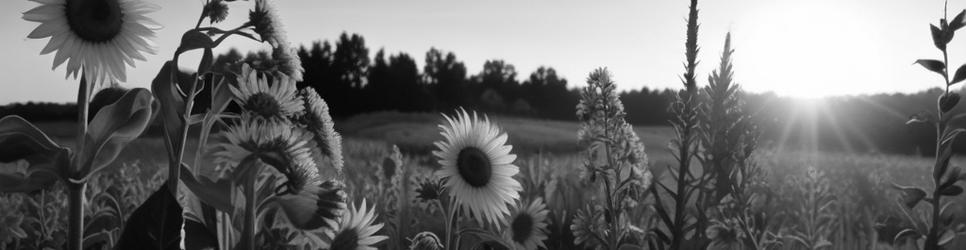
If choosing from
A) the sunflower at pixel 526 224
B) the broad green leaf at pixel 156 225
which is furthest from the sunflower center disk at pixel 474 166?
the sunflower at pixel 526 224

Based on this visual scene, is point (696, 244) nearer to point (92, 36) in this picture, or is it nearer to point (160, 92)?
point (160, 92)

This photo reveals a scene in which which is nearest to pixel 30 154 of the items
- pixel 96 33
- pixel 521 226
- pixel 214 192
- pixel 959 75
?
pixel 96 33

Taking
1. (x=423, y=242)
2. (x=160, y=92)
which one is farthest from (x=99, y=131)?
(x=423, y=242)

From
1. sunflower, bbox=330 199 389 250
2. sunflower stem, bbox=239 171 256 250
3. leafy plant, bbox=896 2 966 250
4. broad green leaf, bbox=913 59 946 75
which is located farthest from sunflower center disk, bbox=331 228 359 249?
broad green leaf, bbox=913 59 946 75

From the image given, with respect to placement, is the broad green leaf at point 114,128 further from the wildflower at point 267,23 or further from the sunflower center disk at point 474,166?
the sunflower center disk at point 474,166

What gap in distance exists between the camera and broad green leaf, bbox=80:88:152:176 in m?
1.79

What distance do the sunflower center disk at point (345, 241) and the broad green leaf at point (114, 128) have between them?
55cm

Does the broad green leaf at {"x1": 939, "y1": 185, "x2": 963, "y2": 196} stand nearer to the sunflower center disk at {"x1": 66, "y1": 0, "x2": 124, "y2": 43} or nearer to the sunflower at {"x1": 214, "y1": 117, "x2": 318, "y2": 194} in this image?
the sunflower at {"x1": 214, "y1": 117, "x2": 318, "y2": 194}

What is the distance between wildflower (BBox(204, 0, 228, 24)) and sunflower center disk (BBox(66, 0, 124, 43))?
0.39 meters

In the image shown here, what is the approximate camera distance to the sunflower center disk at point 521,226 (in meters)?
3.30

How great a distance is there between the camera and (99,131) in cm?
187

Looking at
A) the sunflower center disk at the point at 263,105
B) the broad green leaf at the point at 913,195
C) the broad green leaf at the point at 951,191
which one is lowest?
the broad green leaf at the point at 913,195

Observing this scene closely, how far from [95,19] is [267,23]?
2.03 feet

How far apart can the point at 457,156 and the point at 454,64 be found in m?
70.1
